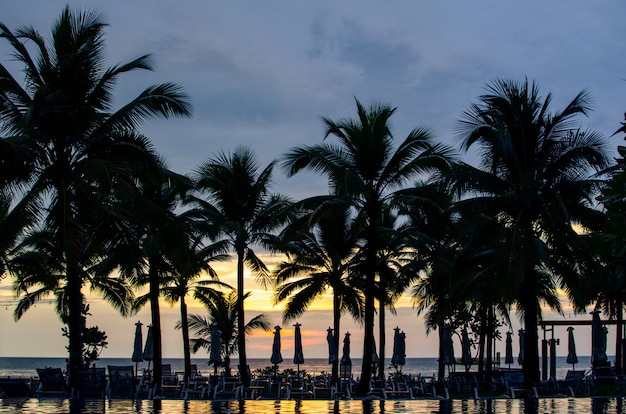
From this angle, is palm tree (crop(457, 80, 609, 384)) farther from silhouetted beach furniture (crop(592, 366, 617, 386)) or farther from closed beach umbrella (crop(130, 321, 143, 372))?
closed beach umbrella (crop(130, 321, 143, 372))

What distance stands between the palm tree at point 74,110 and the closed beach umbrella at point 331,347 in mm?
16274

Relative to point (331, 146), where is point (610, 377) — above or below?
below

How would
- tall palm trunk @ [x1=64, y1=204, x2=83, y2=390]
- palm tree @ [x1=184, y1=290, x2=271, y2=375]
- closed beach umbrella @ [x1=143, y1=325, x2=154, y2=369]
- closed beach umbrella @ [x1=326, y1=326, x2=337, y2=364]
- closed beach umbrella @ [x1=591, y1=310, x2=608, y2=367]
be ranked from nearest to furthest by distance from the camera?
tall palm trunk @ [x1=64, y1=204, x2=83, y2=390] < closed beach umbrella @ [x1=591, y1=310, x2=608, y2=367] < closed beach umbrella @ [x1=143, y1=325, x2=154, y2=369] < closed beach umbrella @ [x1=326, y1=326, x2=337, y2=364] < palm tree @ [x1=184, y1=290, x2=271, y2=375]

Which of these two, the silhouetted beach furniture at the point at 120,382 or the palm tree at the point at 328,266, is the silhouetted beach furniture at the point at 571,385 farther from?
the silhouetted beach furniture at the point at 120,382

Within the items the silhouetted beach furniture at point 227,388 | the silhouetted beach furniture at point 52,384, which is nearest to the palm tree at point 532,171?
the silhouetted beach furniture at point 227,388

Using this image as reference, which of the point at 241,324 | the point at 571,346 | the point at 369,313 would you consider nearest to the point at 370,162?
the point at 369,313

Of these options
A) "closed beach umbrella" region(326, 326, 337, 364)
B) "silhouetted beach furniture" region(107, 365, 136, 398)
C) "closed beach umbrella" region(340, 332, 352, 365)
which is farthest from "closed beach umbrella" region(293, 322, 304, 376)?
"silhouetted beach furniture" region(107, 365, 136, 398)

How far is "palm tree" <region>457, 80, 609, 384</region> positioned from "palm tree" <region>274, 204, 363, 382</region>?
9.79m

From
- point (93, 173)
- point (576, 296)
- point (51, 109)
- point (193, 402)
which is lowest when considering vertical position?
point (193, 402)

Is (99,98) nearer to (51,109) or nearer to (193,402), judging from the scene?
(51,109)

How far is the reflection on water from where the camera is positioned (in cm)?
1797

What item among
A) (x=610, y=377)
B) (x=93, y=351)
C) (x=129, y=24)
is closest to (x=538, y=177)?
(x=610, y=377)

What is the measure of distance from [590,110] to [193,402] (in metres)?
14.0

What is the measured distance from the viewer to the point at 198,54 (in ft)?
62.2
